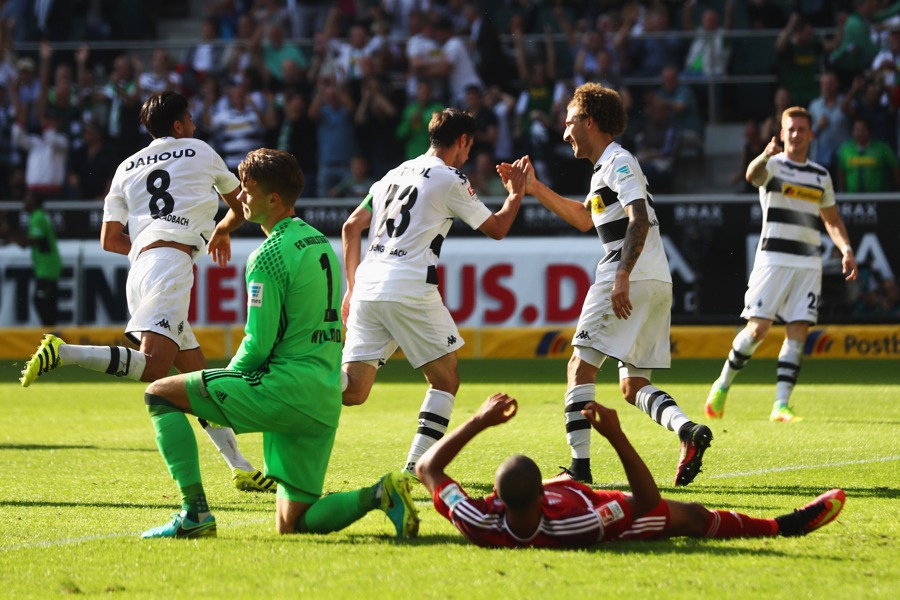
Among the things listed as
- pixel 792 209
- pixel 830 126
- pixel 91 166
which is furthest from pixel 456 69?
pixel 792 209

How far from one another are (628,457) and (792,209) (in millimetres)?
6333

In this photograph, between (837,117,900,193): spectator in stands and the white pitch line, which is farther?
(837,117,900,193): spectator in stands

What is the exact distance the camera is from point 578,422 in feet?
25.7

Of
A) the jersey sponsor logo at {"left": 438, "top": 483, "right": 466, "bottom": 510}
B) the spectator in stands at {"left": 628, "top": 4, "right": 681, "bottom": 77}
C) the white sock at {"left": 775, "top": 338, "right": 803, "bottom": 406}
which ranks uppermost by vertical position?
the spectator in stands at {"left": 628, "top": 4, "right": 681, "bottom": 77}

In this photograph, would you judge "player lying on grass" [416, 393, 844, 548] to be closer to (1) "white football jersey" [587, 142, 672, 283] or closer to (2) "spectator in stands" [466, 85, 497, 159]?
(1) "white football jersey" [587, 142, 672, 283]

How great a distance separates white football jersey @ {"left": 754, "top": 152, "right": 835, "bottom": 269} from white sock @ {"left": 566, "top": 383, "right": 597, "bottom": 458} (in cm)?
402

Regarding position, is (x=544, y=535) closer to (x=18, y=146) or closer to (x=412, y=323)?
(x=412, y=323)

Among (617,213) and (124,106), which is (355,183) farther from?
(617,213)

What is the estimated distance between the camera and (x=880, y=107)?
62.2 ft

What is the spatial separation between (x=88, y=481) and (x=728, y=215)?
11230 millimetres

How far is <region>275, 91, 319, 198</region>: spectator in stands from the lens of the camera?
65.2 feet

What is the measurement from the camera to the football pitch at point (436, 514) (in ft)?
16.8

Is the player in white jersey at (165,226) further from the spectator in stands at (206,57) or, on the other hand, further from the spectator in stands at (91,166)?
the spectator in stands at (206,57)

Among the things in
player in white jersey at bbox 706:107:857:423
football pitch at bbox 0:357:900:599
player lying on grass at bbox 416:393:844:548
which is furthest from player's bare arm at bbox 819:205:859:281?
player lying on grass at bbox 416:393:844:548
